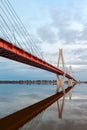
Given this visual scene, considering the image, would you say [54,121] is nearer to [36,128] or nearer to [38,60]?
[36,128]

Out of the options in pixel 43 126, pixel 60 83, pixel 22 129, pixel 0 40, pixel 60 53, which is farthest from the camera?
pixel 60 53

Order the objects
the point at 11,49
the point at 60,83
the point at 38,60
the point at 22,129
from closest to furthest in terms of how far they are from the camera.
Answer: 1. the point at 22,129
2. the point at 11,49
3. the point at 38,60
4. the point at 60,83

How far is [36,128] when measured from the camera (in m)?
19.7

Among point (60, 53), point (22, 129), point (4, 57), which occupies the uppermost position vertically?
point (60, 53)

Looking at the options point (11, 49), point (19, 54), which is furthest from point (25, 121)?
point (19, 54)

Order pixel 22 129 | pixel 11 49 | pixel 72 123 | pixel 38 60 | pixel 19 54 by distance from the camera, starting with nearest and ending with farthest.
→ pixel 22 129 → pixel 72 123 → pixel 11 49 → pixel 19 54 → pixel 38 60

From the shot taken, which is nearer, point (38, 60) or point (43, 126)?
point (43, 126)

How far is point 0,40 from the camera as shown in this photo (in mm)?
28891

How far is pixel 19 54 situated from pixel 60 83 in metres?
42.8

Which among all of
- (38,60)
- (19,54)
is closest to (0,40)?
(19,54)

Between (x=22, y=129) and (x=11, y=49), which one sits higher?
(x=11, y=49)

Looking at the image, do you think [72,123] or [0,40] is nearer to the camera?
[72,123]

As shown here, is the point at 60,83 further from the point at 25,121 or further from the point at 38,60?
the point at 25,121

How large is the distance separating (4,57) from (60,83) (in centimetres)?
4148
